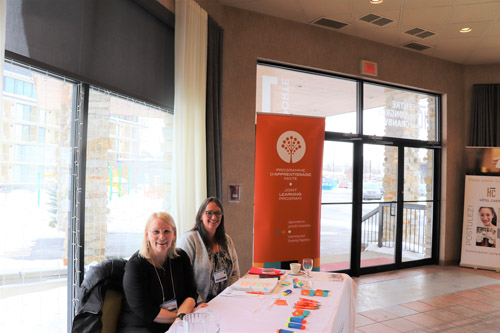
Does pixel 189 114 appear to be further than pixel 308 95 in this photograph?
No

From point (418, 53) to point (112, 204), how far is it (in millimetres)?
5472

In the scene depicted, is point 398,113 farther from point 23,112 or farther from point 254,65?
point 23,112

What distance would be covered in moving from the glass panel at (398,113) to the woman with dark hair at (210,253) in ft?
12.1

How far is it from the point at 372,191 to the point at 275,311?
429 cm

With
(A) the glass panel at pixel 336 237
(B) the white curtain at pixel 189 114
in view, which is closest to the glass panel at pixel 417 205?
(A) the glass panel at pixel 336 237

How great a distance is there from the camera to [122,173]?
288cm

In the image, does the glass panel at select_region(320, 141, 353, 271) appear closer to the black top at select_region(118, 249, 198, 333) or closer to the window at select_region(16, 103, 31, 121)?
the black top at select_region(118, 249, 198, 333)

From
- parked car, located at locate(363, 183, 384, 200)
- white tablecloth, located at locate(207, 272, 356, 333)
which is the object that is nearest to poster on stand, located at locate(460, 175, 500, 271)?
parked car, located at locate(363, 183, 384, 200)

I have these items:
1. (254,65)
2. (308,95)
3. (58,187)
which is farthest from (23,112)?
(308,95)

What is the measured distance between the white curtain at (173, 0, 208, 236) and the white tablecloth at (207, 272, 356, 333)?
128 cm

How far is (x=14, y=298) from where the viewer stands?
1.97m

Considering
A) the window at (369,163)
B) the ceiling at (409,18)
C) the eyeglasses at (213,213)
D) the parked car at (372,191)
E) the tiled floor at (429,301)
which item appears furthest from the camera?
the parked car at (372,191)

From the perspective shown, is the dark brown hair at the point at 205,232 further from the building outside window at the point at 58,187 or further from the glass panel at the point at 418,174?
the glass panel at the point at 418,174

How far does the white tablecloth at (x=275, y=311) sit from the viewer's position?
1.82 m
